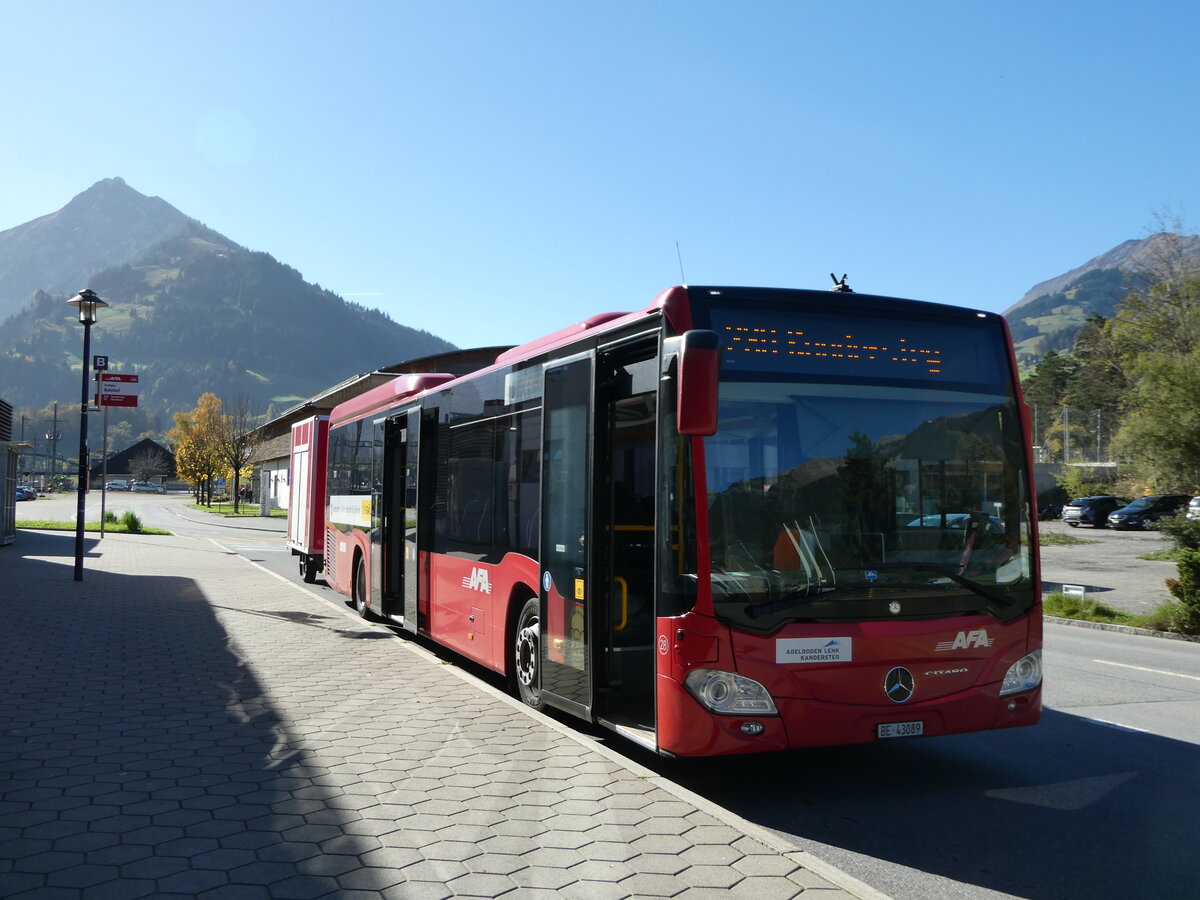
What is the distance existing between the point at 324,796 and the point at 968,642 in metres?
3.85

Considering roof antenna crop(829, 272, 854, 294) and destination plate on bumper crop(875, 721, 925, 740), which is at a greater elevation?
roof antenna crop(829, 272, 854, 294)

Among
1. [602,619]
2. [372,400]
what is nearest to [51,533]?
[372,400]

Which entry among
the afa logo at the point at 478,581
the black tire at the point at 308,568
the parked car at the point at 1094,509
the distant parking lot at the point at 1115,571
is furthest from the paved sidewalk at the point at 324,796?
the parked car at the point at 1094,509

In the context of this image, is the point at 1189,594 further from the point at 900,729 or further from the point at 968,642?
the point at 900,729

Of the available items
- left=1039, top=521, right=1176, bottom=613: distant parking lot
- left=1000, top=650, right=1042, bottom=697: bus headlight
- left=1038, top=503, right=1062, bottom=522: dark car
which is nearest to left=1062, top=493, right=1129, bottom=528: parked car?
left=1039, top=521, right=1176, bottom=613: distant parking lot

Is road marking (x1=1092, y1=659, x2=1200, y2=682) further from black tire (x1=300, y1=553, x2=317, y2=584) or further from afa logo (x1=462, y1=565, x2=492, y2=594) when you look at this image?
black tire (x1=300, y1=553, x2=317, y2=584)

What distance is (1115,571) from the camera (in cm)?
2822

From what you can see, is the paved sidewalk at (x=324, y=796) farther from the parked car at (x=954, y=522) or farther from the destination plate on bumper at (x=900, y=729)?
the parked car at (x=954, y=522)

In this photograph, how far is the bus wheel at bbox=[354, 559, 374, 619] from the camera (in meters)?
14.4

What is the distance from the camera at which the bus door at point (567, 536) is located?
704 cm

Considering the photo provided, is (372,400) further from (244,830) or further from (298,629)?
(244,830)

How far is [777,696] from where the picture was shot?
18.9 feet

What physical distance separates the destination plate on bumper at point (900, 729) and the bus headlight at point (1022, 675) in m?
0.67

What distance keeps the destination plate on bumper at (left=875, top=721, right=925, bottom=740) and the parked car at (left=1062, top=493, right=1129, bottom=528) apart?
162 feet
